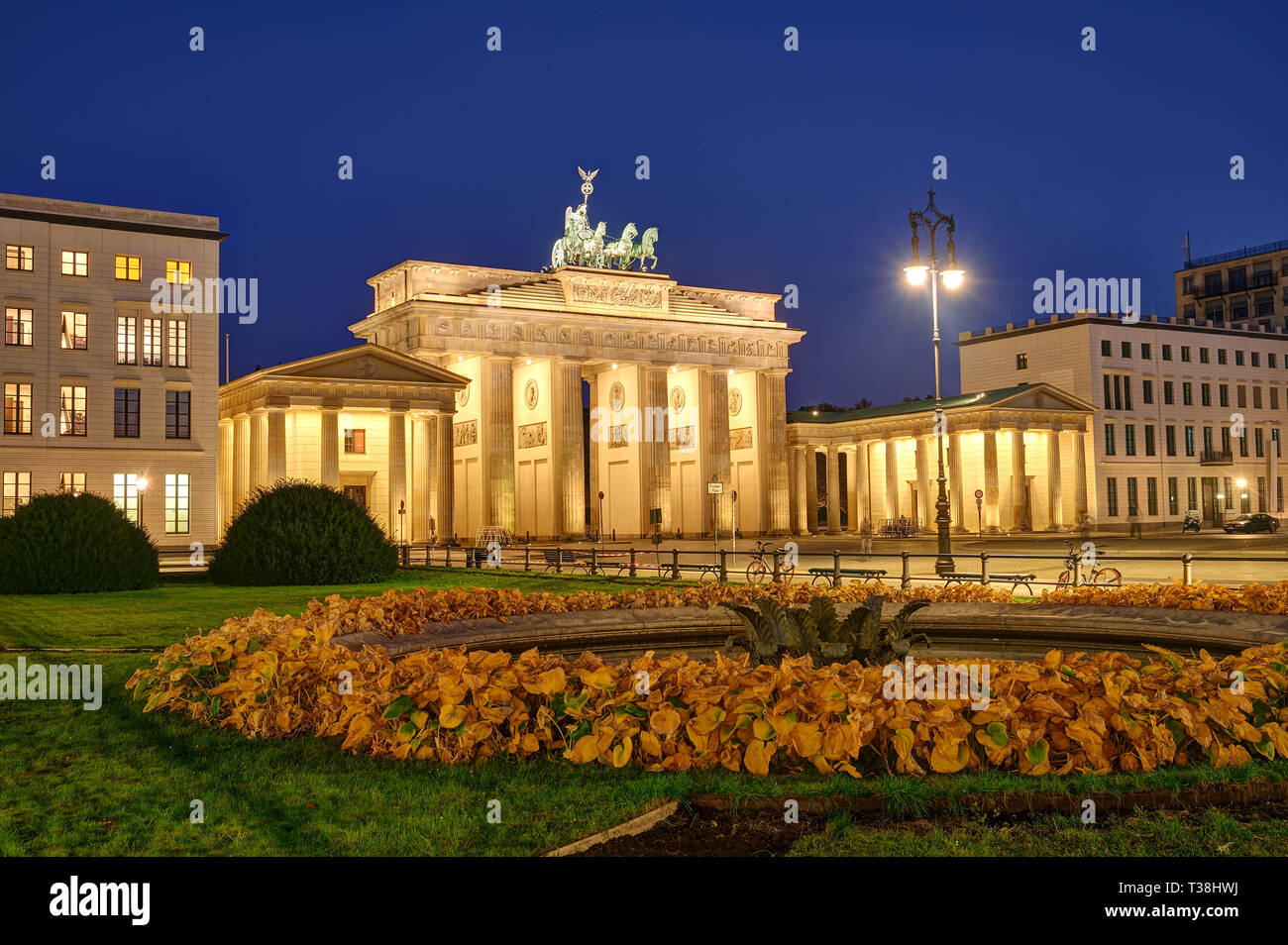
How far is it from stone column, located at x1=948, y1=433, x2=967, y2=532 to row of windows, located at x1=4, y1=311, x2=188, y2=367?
183 feet

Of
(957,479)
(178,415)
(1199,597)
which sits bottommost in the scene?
(1199,597)

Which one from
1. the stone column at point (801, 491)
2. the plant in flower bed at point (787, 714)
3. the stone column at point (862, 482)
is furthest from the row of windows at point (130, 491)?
the stone column at point (862, 482)

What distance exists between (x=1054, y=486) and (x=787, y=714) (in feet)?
287

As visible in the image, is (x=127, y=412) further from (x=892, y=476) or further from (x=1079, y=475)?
(x=1079, y=475)

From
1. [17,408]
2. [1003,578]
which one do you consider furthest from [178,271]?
[1003,578]

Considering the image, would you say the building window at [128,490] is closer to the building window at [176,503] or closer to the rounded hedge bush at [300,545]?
the building window at [176,503]

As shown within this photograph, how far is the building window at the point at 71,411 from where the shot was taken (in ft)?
185

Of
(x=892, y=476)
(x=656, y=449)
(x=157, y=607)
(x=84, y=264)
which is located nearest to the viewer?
(x=157, y=607)

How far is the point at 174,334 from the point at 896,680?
58.0m

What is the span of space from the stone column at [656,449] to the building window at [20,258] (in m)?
42.7

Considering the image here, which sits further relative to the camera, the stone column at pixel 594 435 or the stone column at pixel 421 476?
the stone column at pixel 594 435

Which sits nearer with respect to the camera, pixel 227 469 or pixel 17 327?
pixel 17 327

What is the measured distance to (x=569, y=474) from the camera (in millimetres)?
81938

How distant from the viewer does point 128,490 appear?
5741 cm
